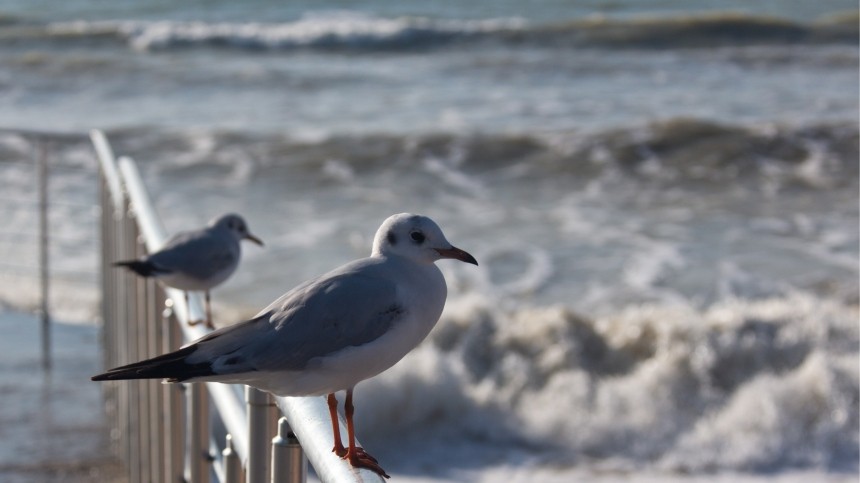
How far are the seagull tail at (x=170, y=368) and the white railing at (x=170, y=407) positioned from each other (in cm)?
11

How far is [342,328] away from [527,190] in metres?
7.48

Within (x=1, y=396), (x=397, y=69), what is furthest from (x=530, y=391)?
(x=397, y=69)

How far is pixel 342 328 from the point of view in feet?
5.23

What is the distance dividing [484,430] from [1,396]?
5.88 ft

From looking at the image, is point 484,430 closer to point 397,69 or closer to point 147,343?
point 147,343

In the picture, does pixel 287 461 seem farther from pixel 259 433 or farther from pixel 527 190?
pixel 527 190

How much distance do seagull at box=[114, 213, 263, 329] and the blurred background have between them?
1.38 meters

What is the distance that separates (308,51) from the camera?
14266 mm

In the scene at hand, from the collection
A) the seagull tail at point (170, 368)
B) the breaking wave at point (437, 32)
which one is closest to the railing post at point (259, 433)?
the seagull tail at point (170, 368)

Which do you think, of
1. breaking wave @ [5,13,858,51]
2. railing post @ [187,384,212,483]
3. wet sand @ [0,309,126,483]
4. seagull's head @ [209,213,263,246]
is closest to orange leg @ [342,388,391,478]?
railing post @ [187,384,212,483]

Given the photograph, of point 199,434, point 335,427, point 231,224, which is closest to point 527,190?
point 231,224

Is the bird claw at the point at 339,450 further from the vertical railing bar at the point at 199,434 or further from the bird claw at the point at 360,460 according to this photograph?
the vertical railing bar at the point at 199,434

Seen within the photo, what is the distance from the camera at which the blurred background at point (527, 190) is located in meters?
5.13

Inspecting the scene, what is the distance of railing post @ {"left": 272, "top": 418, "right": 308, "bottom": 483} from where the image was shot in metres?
1.42
